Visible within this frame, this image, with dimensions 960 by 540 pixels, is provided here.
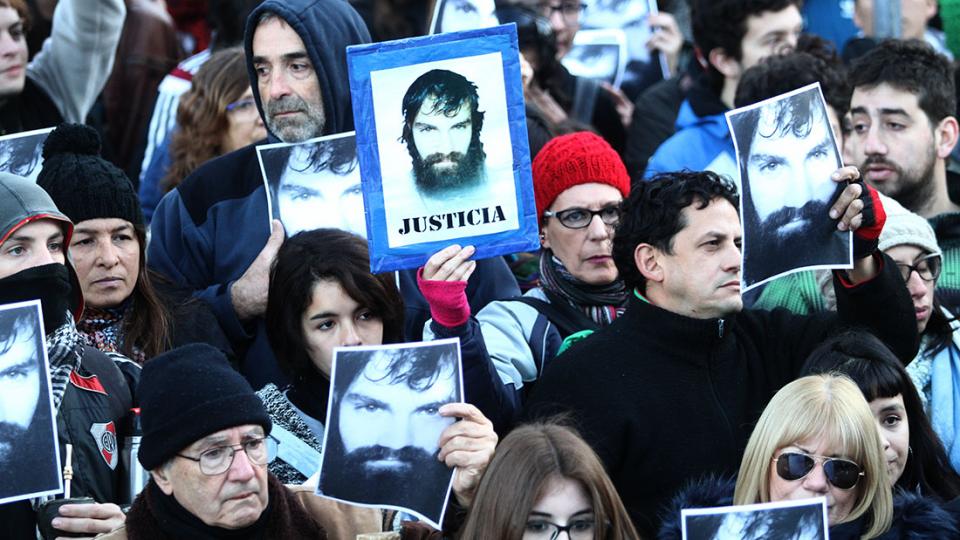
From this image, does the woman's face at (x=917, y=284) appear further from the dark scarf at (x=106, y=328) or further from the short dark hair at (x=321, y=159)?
the dark scarf at (x=106, y=328)

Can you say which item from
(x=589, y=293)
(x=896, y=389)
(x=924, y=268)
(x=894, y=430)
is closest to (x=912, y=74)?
(x=924, y=268)

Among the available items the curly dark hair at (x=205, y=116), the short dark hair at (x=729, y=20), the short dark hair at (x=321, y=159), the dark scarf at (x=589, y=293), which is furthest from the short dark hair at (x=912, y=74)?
the curly dark hair at (x=205, y=116)

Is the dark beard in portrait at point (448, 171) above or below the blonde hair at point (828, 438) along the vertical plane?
above

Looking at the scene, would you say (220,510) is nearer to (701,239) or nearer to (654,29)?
(701,239)

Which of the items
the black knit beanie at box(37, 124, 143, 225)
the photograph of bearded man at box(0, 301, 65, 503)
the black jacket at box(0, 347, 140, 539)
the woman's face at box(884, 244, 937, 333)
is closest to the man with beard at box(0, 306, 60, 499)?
the photograph of bearded man at box(0, 301, 65, 503)

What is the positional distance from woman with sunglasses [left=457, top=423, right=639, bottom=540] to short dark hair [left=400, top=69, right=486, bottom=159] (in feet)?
3.50

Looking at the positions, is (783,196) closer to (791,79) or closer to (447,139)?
(447,139)

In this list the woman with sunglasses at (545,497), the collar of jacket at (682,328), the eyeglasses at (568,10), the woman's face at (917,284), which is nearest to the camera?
the woman with sunglasses at (545,497)

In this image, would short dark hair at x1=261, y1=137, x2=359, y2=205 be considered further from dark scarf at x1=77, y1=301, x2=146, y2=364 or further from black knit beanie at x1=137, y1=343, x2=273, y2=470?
black knit beanie at x1=137, y1=343, x2=273, y2=470

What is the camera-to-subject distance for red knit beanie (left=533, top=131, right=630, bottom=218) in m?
6.43

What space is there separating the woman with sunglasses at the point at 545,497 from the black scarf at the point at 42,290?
1.39 m

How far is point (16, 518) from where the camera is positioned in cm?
495

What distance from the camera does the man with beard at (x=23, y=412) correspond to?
4.73 metres

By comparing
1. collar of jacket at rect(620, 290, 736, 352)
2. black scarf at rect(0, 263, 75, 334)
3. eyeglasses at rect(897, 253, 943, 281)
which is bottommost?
collar of jacket at rect(620, 290, 736, 352)
